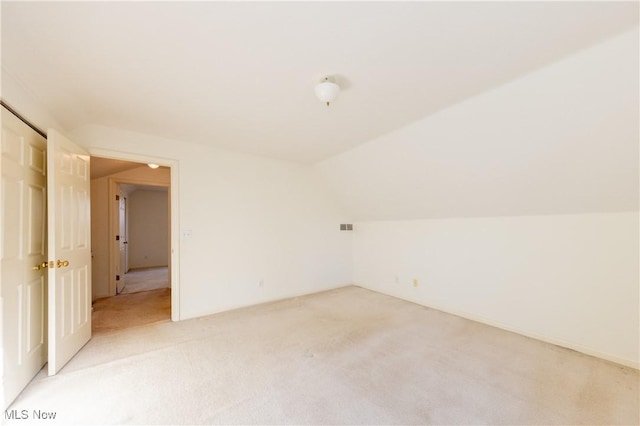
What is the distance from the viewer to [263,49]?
5.49 ft

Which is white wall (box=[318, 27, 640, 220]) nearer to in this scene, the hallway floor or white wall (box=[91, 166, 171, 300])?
the hallway floor

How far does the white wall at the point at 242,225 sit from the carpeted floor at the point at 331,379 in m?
0.73

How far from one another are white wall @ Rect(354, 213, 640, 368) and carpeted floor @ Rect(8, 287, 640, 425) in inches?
8.8

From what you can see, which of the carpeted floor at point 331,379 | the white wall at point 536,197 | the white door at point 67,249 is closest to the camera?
the carpeted floor at point 331,379

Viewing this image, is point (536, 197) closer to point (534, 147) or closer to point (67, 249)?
point (534, 147)

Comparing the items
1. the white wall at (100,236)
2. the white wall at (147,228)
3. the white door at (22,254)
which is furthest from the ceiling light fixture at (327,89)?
the white wall at (147,228)

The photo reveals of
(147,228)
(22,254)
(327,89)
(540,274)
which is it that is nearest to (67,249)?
(22,254)

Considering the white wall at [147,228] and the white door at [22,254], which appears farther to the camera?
the white wall at [147,228]

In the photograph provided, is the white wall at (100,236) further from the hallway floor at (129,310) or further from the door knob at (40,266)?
the door knob at (40,266)

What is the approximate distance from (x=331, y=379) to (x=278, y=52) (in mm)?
2405

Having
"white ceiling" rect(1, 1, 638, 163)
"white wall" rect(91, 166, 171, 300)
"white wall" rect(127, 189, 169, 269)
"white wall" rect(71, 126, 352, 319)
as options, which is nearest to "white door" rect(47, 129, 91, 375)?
"white ceiling" rect(1, 1, 638, 163)

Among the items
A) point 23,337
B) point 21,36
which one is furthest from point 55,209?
point 21,36

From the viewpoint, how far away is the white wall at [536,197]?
192cm

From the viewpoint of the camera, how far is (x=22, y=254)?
6.38 ft
